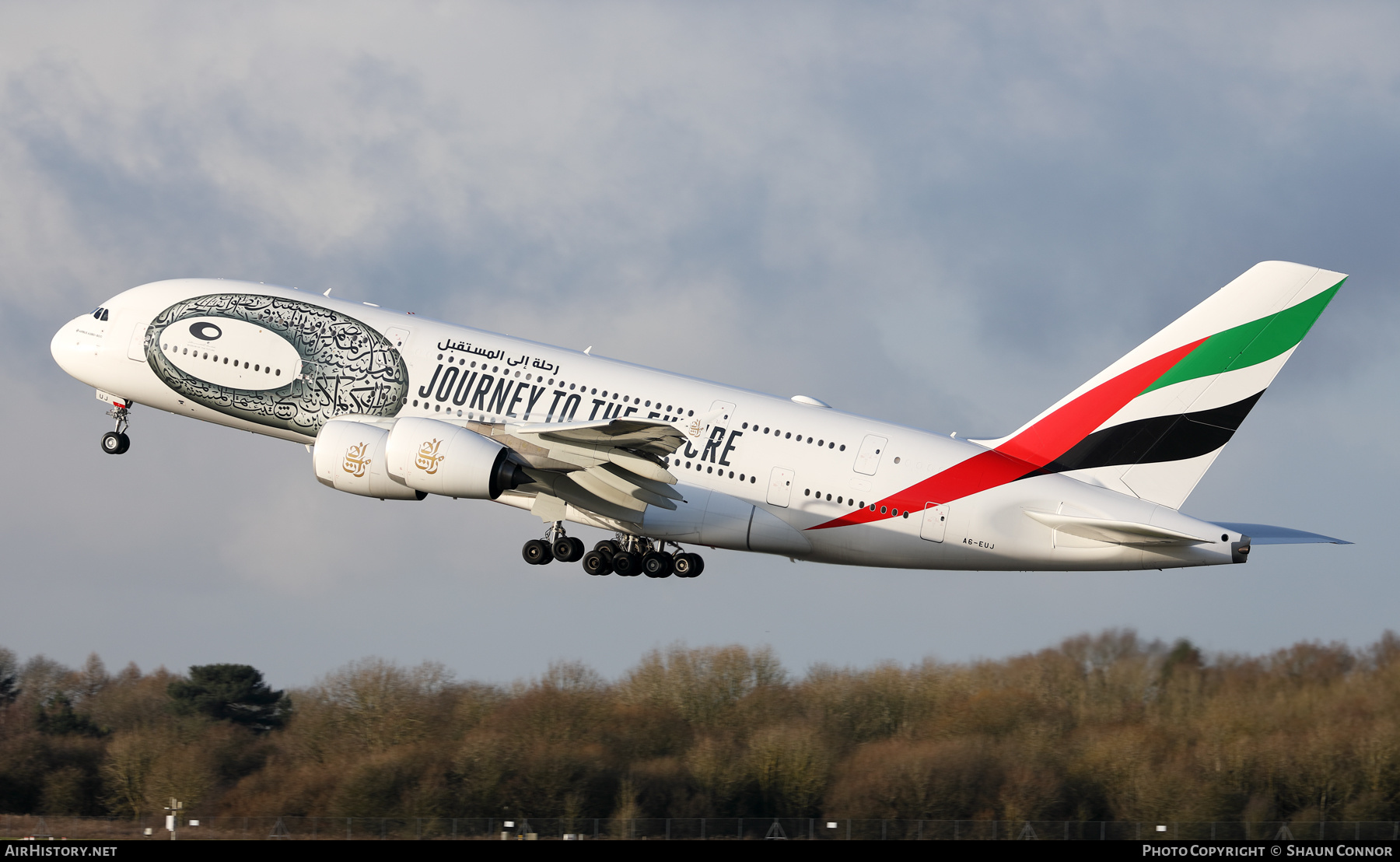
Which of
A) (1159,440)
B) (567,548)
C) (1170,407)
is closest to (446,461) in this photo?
(567,548)

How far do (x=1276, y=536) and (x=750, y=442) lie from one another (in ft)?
41.6

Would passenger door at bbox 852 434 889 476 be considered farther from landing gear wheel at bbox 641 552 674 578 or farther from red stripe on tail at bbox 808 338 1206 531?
landing gear wheel at bbox 641 552 674 578

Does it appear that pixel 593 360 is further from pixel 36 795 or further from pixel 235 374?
pixel 36 795

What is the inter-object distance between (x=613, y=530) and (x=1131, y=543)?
1272 cm

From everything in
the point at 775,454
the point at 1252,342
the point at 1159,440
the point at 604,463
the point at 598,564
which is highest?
the point at 1252,342

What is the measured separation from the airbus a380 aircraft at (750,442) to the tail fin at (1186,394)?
0.14 ft

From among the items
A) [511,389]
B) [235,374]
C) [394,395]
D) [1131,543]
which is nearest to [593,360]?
[511,389]

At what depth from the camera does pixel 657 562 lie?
40.2 meters

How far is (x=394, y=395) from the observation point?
126ft

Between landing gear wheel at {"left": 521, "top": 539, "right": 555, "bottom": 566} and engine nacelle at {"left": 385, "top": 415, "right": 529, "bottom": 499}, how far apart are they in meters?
3.91

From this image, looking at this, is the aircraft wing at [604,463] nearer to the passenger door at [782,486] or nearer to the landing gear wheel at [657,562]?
the landing gear wheel at [657,562]

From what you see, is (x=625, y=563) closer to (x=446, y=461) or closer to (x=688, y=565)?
(x=688, y=565)

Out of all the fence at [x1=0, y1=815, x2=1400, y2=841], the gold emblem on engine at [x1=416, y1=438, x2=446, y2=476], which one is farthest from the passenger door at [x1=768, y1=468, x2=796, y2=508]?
the fence at [x1=0, y1=815, x2=1400, y2=841]

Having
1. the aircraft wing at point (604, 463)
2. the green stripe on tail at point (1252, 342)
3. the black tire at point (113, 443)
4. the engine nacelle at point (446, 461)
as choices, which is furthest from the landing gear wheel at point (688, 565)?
the black tire at point (113, 443)
